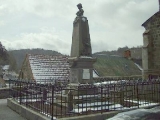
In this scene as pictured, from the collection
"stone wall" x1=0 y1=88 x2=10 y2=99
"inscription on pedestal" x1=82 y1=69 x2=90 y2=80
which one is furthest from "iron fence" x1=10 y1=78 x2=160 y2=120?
"stone wall" x1=0 y1=88 x2=10 y2=99

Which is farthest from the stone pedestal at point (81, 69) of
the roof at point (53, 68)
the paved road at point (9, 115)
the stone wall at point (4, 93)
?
the roof at point (53, 68)

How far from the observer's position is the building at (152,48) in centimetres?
1742

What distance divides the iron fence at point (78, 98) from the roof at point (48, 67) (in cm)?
933

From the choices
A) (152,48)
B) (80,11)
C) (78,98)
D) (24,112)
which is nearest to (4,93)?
(24,112)

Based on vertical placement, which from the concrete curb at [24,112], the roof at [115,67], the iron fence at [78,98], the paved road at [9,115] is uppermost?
the roof at [115,67]

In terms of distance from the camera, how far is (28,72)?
22.1m

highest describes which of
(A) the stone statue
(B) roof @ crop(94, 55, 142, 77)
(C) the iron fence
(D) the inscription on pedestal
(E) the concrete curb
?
(A) the stone statue

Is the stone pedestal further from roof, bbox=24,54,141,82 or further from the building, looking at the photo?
the building

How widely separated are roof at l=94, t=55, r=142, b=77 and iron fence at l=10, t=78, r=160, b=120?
1654 centimetres

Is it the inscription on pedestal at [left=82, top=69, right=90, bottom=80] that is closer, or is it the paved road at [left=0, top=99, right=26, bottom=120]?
the paved road at [left=0, top=99, right=26, bottom=120]

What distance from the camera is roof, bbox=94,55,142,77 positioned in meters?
28.7

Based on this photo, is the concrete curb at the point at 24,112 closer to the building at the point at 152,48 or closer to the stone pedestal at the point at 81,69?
the stone pedestal at the point at 81,69

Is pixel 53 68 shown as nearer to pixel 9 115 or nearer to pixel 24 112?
pixel 9 115

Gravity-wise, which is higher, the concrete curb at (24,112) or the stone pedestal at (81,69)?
the stone pedestal at (81,69)
